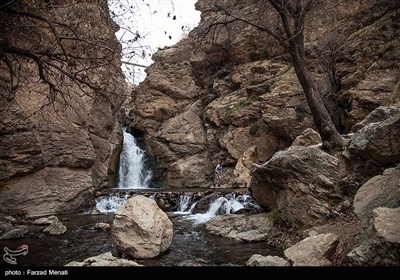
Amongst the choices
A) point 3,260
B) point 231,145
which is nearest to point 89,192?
point 3,260

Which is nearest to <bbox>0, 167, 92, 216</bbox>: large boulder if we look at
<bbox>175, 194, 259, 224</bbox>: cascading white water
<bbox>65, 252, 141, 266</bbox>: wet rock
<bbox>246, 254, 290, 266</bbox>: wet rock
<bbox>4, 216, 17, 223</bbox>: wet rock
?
<bbox>4, 216, 17, 223</bbox>: wet rock

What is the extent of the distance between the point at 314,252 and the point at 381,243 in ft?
4.10

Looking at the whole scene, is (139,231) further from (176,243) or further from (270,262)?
(270,262)

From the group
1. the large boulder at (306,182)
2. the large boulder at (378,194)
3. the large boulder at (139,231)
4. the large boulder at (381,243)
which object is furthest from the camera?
the large boulder at (306,182)

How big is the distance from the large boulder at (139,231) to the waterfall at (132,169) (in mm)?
16192

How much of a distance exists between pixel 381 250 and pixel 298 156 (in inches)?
150

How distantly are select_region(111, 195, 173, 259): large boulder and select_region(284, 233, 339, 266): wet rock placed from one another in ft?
9.86

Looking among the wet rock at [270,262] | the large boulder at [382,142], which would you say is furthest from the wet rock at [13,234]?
the large boulder at [382,142]

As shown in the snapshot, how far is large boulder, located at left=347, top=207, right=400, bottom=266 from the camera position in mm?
3582

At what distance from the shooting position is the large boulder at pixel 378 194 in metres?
5.14

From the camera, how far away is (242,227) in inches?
337

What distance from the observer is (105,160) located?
19.9 m

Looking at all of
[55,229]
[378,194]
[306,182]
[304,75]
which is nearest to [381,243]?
[378,194]

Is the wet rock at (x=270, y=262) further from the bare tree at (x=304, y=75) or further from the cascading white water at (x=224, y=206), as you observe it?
the cascading white water at (x=224, y=206)
